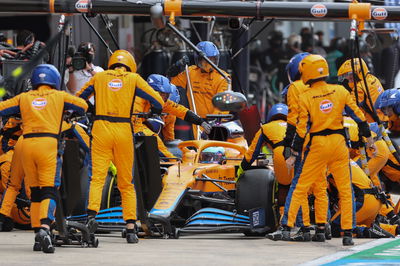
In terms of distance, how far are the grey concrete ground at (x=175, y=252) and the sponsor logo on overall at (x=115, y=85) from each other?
157cm

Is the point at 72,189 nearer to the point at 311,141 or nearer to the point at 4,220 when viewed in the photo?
the point at 4,220

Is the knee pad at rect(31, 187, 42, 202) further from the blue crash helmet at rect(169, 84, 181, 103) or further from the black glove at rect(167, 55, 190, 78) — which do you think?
the black glove at rect(167, 55, 190, 78)

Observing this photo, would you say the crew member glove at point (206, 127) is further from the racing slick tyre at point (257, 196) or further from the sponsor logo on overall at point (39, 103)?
the sponsor logo on overall at point (39, 103)

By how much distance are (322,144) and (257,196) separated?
3.63ft

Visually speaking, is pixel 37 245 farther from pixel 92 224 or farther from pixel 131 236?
pixel 131 236

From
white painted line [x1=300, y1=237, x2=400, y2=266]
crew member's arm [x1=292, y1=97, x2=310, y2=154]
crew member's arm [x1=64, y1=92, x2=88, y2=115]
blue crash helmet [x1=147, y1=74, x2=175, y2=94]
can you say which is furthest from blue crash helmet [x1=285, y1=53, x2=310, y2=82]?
crew member's arm [x1=64, y1=92, x2=88, y2=115]

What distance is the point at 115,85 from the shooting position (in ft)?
43.2

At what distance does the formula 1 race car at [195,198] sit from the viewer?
13.6m

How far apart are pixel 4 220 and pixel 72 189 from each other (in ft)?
4.79

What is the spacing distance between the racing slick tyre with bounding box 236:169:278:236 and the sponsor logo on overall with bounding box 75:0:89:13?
2794 millimetres

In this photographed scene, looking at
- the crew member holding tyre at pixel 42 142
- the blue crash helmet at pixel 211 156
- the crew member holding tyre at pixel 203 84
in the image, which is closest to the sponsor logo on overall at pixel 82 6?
the blue crash helmet at pixel 211 156

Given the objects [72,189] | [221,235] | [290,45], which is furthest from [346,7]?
[290,45]

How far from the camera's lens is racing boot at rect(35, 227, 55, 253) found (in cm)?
1184

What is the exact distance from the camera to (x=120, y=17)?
23.8m
